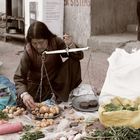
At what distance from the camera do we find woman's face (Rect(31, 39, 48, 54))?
10.6ft

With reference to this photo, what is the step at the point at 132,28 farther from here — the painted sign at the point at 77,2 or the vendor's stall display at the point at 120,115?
the vendor's stall display at the point at 120,115

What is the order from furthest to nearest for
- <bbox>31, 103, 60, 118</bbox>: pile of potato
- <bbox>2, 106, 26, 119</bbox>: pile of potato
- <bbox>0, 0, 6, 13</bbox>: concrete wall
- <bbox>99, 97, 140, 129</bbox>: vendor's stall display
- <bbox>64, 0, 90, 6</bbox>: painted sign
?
<bbox>0, 0, 6, 13</bbox>: concrete wall
<bbox>64, 0, 90, 6</bbox>: painted sign
<bbox>2, 106, 26, 119</bbox>: pile of potato
<bbox>31, 103, 60, 118</bbox>: pile of potato
<bbox>99, 97, 140, 129</bbox>: vendor's stall display

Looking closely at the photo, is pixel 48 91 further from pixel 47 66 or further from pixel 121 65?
pixel 121 65

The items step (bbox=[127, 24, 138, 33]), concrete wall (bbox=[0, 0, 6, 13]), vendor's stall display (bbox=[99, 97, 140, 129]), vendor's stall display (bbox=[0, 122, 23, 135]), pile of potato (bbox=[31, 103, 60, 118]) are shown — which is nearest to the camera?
vendor's stall display (bbox=[99, 97, 140, 129])

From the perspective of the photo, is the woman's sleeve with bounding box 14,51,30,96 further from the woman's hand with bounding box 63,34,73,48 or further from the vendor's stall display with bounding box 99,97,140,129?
the vendor's stall display with bounding box 99,97,140,129

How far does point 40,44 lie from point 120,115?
1.07m

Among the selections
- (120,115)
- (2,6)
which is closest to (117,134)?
(120,115)

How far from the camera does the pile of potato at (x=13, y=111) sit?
10.6ft

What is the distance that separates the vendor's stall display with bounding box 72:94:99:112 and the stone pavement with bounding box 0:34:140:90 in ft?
4.58

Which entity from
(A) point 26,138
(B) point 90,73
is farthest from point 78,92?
(B) point 90,73

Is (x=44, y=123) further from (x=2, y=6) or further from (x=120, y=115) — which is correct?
(x=2, y=6)

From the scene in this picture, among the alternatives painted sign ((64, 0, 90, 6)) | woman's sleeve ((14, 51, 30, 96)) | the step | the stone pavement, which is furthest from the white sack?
the step

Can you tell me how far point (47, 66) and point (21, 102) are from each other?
45 centimetres

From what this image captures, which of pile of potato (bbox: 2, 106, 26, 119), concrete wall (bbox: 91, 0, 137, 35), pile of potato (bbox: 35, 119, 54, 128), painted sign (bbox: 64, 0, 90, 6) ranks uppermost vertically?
painted sign (bbox: 64, 0, 90, 6)
